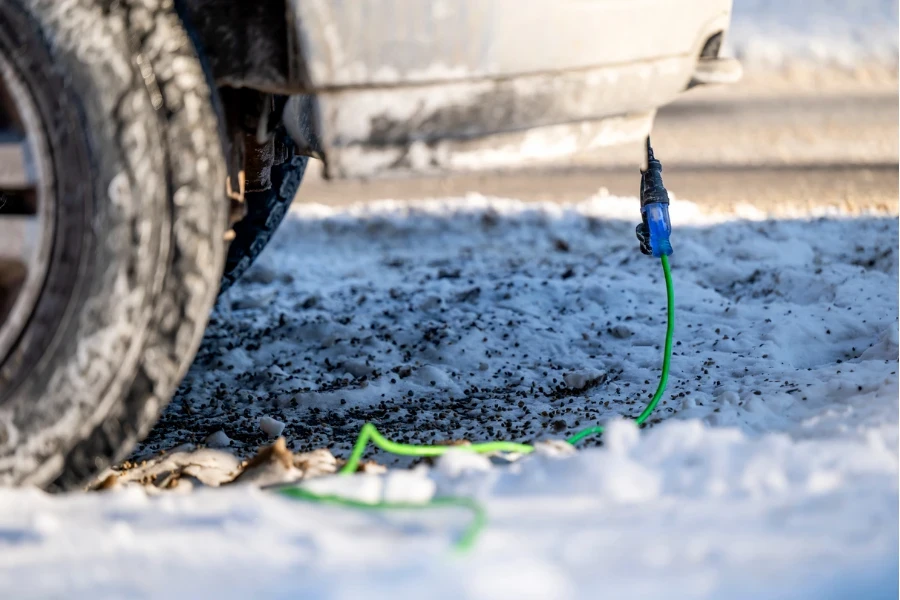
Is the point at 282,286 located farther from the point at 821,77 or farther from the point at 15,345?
the point at 821,77

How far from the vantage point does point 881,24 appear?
11.4 meters

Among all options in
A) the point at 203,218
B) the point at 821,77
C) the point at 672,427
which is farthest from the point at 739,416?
the point at 821,77

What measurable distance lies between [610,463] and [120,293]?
93cm

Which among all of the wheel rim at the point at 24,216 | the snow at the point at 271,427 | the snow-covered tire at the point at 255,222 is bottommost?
the snow at the point at 271,427

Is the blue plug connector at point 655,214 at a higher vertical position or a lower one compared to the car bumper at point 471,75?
lower

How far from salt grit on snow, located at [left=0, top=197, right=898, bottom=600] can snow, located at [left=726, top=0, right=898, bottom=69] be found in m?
5.68

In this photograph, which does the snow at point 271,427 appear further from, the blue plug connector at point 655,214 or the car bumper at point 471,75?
the blue plug connector at point 655,214

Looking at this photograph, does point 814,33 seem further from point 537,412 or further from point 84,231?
point 84,231

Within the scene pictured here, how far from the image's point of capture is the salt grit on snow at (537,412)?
1384 mm

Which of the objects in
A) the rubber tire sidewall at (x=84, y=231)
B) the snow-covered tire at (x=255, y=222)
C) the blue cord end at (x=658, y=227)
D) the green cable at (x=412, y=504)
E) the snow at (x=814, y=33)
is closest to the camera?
the green cable at (x=412, y=504)

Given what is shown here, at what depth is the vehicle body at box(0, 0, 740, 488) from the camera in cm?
167

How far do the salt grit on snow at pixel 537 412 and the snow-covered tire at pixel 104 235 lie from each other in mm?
142

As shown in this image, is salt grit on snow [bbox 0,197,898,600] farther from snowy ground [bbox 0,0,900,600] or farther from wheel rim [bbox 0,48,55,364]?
wheel rim [bbox 0,48,55,364]

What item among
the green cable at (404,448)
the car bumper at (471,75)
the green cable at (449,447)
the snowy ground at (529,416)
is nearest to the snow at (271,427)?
the snowy ground at (529,416)
